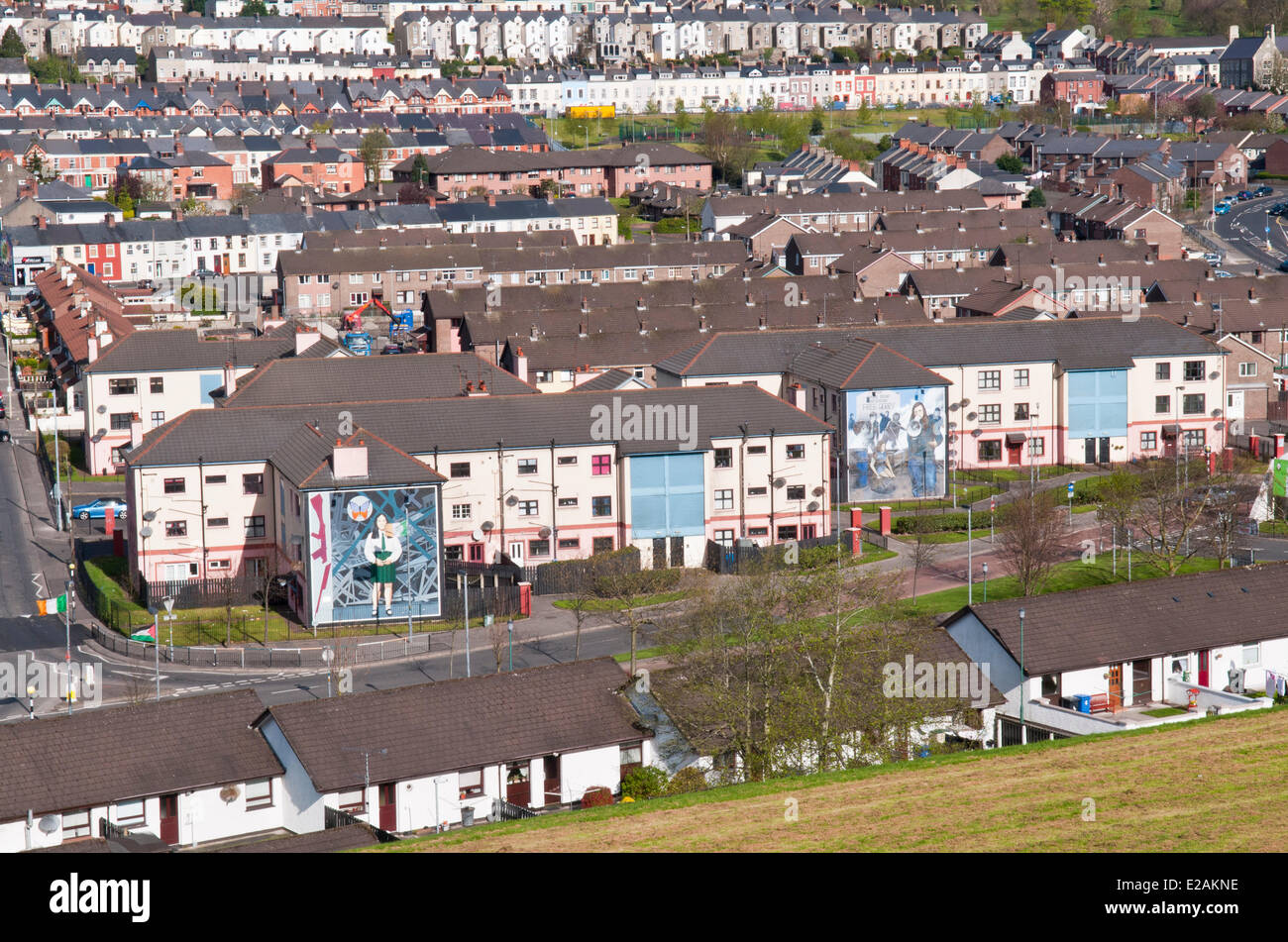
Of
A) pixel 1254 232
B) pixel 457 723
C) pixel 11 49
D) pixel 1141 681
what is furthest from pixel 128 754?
pixel 11 49

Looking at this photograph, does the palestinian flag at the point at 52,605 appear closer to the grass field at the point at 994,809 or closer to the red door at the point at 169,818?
the red door at the point at 169,818

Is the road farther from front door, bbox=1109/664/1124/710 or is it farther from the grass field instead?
the grass field

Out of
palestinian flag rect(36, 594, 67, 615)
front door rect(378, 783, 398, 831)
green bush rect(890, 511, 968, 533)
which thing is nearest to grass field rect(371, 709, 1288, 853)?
front door rect(378, 783, 398, 831)

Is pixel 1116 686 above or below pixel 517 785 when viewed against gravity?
below

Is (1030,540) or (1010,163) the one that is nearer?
(1030,540)

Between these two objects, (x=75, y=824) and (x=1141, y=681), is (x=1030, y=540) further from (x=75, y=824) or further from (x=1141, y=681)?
(x=75, y=824)
